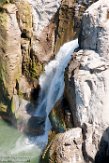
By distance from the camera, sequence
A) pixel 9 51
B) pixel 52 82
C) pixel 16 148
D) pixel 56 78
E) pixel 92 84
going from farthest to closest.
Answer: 1. pixel 9 51
2. pixel 52 82
3. pixel 56 78
4. pixel 16 148
5. pixel 92 84

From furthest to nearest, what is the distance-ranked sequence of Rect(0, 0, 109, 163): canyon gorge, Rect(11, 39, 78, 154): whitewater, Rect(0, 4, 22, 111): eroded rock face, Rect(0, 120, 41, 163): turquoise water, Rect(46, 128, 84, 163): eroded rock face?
Rect(0, 4, 22, 111): eroded rock face, Rect(11, 39, 78, 154): whitewater, Rect(0, 120, 41, 163): turquoise water, Rect(0, 0, 109, 163): canyon gorge, Rect(46, 128, 84, 163): eroded rock face

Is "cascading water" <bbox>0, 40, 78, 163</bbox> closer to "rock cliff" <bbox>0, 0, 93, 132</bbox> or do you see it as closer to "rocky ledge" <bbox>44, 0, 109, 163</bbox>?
"rock cliff" <bbox>0, 0, 93, 132</bbox>

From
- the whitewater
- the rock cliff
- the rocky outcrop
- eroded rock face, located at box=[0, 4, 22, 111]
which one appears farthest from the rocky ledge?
eroded rock face, located at box=[0, 4, 22, 111]

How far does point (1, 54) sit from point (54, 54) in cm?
174

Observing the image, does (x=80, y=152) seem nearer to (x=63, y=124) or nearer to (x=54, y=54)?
(x=63, y=124)

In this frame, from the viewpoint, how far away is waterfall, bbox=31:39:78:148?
43.2 feet

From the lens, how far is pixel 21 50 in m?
14.4

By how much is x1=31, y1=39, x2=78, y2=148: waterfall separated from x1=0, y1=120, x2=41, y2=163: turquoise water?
478mm

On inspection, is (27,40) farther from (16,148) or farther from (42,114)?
(16,148)

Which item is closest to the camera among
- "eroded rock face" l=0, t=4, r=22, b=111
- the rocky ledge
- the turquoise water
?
the rocky ledge

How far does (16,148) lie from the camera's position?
12438 mm

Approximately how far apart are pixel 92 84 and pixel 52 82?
3.62 meters

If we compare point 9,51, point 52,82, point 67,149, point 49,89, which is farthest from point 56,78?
point 67,149

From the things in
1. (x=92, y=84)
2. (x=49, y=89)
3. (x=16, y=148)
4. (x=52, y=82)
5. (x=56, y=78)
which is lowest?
(x=16, y=148)
